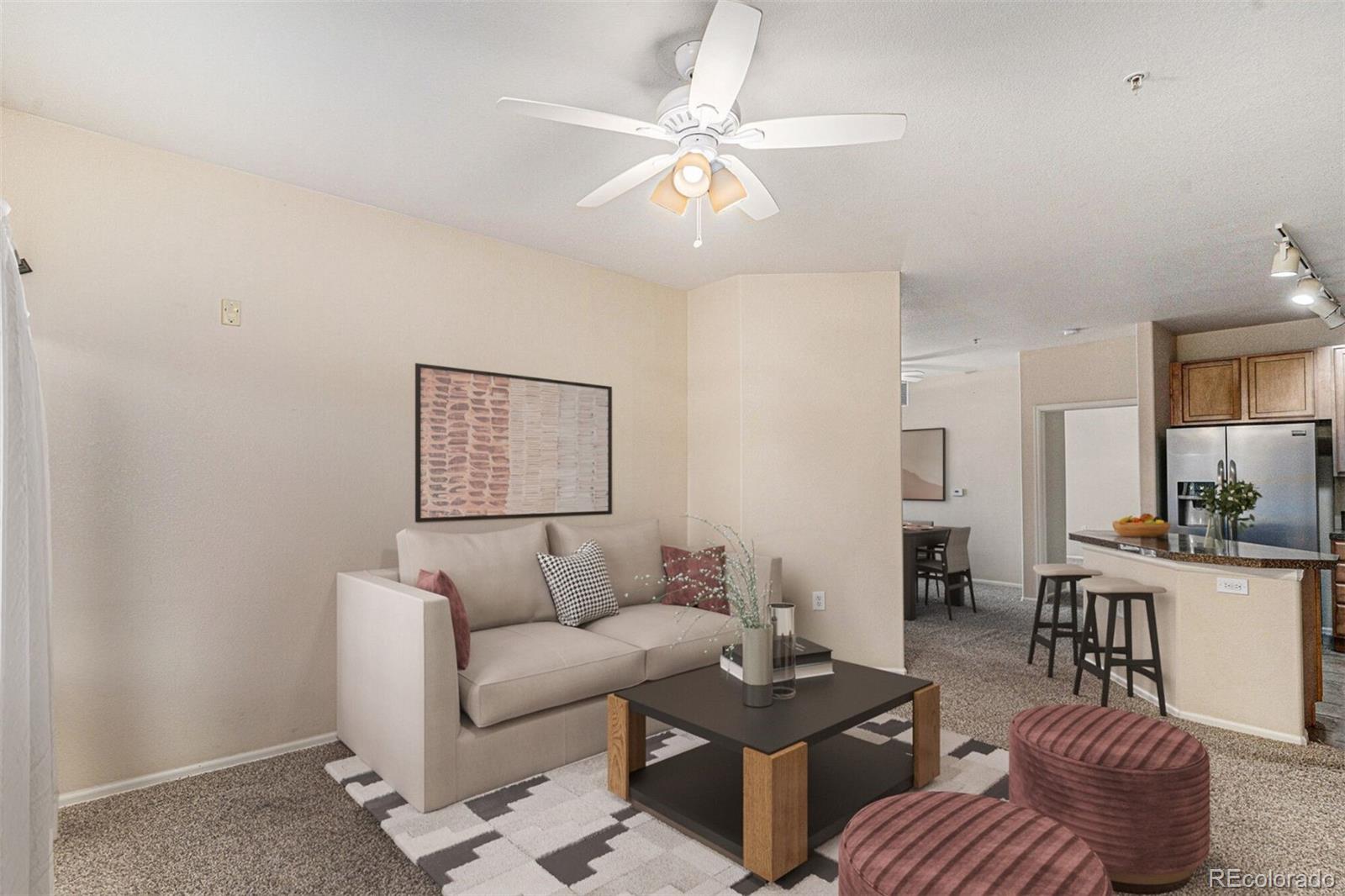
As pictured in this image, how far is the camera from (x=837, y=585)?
4504mm

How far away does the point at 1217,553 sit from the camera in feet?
11.8

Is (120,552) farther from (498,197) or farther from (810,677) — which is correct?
(810,677)

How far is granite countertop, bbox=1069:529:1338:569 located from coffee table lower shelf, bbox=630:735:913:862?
191 cm

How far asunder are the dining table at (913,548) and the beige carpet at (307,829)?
2752 millimetres

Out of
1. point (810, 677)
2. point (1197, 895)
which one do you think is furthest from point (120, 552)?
point (1197, 895)

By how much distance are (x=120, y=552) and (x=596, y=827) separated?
6.81ft

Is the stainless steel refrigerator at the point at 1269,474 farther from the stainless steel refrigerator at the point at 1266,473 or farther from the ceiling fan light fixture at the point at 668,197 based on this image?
the ceiling fan light fixture at the point at 668,197

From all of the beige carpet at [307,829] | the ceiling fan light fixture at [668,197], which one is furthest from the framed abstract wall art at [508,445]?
the ceiling fan light fixture at [668,197]

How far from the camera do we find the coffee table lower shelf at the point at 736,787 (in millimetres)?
2316

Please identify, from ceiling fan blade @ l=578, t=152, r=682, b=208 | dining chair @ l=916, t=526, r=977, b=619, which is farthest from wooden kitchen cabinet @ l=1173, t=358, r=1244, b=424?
ceiling fan blade @ l=578, t=152, r=682, b=208

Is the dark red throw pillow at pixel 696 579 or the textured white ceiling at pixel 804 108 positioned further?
the dark red throw pillow at pixel 696 579

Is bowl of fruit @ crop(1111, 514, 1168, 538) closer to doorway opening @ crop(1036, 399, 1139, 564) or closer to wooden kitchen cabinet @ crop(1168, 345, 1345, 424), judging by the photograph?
wooden kitchen cabinet @ crop(1168, 345, 1345, 424)

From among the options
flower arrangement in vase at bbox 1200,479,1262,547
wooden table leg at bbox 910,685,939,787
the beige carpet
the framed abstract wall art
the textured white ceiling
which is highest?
the textured white ceiling

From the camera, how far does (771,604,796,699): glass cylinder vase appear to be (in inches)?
103
